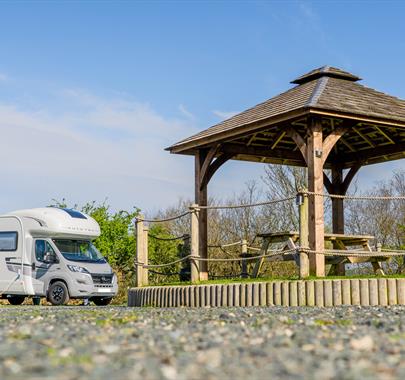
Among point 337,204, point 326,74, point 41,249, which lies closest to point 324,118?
point 326,74

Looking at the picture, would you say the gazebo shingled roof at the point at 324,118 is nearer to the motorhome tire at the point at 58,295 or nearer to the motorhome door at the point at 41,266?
the motorhome door at the point at 41,266

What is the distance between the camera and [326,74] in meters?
14.5

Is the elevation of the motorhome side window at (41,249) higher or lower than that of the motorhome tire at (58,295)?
higher

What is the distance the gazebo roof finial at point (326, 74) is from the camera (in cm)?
1448

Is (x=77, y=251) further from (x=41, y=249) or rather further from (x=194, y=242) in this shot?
(x=194, y=242)

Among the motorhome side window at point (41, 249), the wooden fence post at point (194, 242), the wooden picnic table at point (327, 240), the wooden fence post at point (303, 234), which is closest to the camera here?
the wooden fence post at point (303, 234)

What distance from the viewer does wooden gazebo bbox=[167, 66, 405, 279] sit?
11586 millimetres

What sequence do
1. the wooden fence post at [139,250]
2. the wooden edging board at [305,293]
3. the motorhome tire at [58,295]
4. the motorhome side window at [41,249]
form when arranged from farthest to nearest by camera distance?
1. the motorhome side window at [41,249]
2. the motorhome tire at [58,295]
3. the wooden fence post at [139,250]
4. the wooden edging board at [305,293]

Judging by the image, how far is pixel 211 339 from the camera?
471 cm

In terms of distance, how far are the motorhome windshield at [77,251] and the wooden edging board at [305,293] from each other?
22.5 feet

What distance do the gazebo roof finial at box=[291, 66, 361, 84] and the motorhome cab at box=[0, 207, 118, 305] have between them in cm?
646

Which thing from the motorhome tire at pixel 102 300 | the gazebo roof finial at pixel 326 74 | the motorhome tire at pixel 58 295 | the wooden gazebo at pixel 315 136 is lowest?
the motorhome tire at pixel 102 300

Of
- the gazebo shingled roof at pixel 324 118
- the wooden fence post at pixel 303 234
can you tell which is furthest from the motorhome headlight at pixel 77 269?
A: the wooden fence post at pixel 303 234

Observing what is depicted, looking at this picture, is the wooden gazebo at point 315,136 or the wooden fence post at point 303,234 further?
the wooden gazebo at point 315,136
